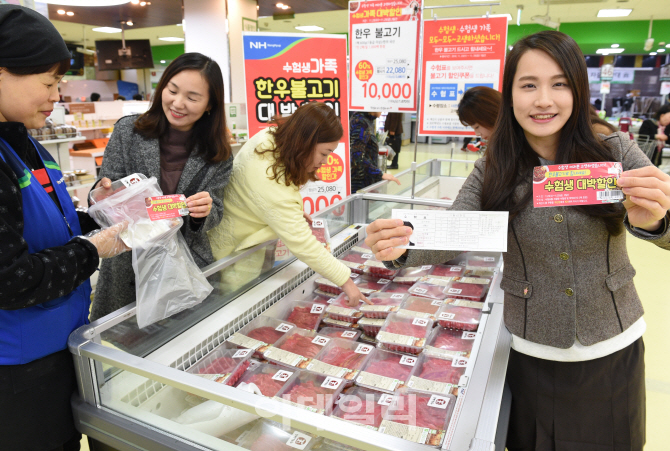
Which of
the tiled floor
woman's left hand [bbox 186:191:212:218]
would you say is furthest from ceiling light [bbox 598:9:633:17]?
woman's left hand [bbox 186:191:212:218]

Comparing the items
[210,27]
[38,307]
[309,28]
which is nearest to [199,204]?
[38,307]

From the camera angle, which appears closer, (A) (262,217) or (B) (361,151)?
(A) (262,217)

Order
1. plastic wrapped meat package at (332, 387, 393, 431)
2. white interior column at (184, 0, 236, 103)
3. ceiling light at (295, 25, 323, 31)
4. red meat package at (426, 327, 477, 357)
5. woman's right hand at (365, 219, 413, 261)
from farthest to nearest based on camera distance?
ceiling light at (295, 25, 323, 31) < white interior column at (184, 0, 236, 103) < red meat package at (426, 327, 477, 357) < plastic wrapped meat package at (332, 387, 393, 431) < woman's right hand at (365, 219, 413, 261)

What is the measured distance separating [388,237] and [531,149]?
53 centimetres

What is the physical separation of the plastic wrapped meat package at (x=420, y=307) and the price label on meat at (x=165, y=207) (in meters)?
1.00

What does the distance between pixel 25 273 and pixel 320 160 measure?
50.2 inches

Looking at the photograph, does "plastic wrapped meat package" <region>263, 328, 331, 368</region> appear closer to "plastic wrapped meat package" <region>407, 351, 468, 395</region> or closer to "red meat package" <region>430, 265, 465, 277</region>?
"plastic wrapped meat package" <region>407, 351, 468, 395</region>

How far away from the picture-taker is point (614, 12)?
11320 millimetres

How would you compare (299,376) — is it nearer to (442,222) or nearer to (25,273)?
(442,222)

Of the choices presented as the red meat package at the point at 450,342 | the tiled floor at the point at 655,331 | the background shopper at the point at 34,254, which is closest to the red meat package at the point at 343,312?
the red meat package at the point at 450,342

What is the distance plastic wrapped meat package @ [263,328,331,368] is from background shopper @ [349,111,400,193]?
8.13 feet

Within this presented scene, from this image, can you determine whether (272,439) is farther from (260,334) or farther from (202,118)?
(202,118)

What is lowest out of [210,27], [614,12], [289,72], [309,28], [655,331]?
[655,331]

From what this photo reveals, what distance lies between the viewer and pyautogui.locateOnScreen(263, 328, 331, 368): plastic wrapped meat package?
161 centimetres
